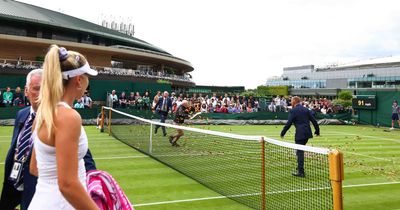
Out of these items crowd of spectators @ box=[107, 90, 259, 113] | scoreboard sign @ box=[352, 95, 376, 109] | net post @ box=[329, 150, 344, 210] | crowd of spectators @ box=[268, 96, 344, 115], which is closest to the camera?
net post @ box=[329, 150, 344, 210]

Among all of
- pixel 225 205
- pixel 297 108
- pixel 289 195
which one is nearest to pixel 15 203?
pixel 225 205

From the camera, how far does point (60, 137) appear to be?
1.99 m

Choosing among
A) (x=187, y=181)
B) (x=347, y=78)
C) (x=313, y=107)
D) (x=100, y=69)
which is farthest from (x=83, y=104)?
(x=347, y=78)

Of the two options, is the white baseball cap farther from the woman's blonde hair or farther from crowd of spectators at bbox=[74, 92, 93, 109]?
crowd of spectators at bbox=[74, 92, 93, 109]

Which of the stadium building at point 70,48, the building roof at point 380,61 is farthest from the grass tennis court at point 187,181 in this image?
the building roof at point 380,61

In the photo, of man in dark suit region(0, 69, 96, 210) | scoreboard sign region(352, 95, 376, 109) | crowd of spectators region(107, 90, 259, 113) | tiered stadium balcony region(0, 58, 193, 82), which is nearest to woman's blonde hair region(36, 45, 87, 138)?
→ man in dark suit region(0, 69, 96, 210)

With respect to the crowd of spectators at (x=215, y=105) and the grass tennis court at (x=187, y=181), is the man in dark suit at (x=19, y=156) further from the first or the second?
the crowd of spectators at (x=215, y=105)

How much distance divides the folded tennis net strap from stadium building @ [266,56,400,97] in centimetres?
8644

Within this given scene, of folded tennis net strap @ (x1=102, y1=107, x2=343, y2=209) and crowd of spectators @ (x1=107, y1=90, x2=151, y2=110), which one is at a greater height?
crowd of spectators @ (x1=107, y1=90, x2=151, y2=110)

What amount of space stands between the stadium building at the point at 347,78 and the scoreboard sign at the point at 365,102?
64.1 metres

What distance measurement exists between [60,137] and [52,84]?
0.34 metres

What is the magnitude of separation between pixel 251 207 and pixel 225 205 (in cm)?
48

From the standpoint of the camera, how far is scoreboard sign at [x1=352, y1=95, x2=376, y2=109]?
29.1 meters

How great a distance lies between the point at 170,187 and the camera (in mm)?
7973
